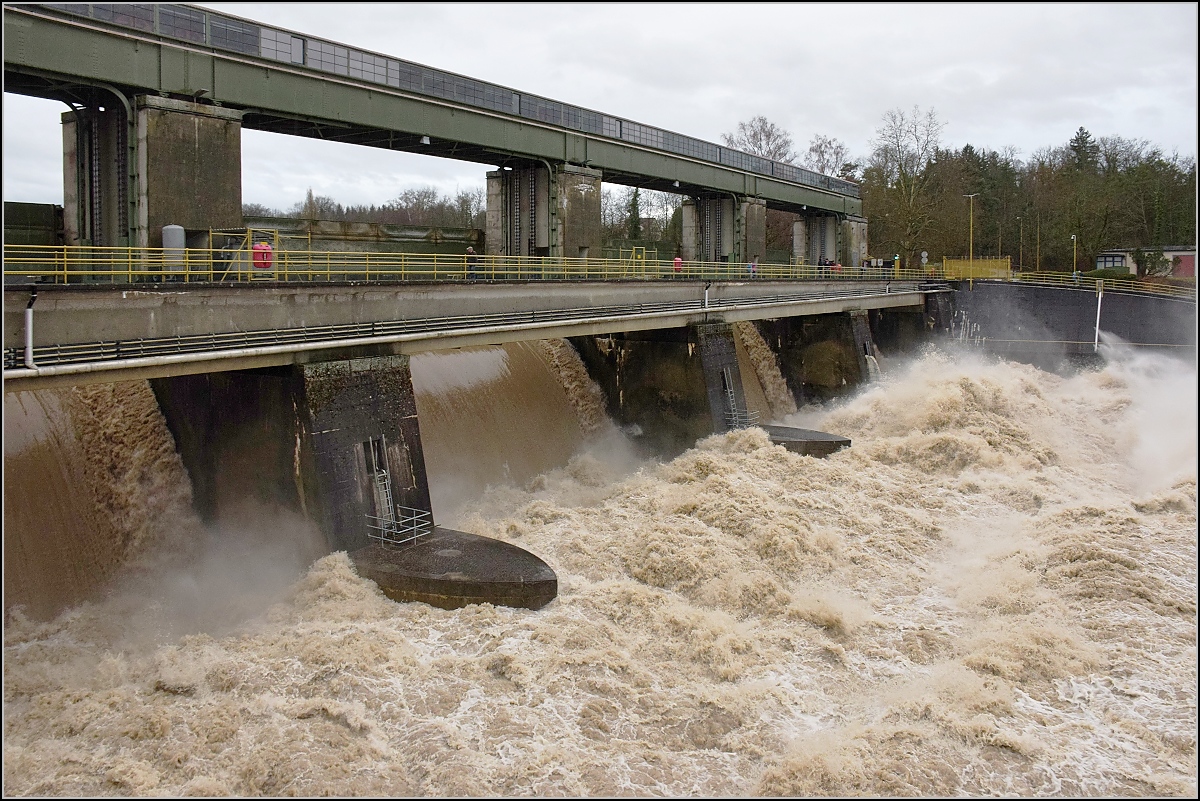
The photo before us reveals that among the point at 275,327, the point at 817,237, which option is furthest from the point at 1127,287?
the point at 275,327

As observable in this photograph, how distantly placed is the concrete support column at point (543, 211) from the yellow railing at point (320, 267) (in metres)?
1.38

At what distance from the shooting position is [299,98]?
20.6m

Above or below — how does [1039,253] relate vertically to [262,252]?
above

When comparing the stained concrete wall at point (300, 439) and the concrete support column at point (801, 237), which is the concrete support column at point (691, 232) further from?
the stained concrete wall at point (300, 439)

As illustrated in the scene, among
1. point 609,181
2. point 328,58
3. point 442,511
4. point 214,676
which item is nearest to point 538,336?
point 442,511

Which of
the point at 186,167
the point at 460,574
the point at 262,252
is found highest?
the point at 186,167

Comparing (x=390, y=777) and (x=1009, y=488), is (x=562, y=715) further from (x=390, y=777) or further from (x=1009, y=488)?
(x=1009, y=488)

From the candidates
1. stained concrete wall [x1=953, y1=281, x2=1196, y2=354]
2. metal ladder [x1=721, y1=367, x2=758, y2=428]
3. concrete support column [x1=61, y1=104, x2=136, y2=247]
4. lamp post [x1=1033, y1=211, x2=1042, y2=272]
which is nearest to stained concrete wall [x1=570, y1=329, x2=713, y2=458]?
metal ladder [x1=721, y1=367, x2=758, y2=428]

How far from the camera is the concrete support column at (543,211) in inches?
1096

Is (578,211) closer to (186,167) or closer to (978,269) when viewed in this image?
(186,167)

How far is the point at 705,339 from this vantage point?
2403 cm

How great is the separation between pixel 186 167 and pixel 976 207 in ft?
210

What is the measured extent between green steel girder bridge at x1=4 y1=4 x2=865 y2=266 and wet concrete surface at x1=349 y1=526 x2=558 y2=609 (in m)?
9.03

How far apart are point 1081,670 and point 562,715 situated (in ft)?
23.9
